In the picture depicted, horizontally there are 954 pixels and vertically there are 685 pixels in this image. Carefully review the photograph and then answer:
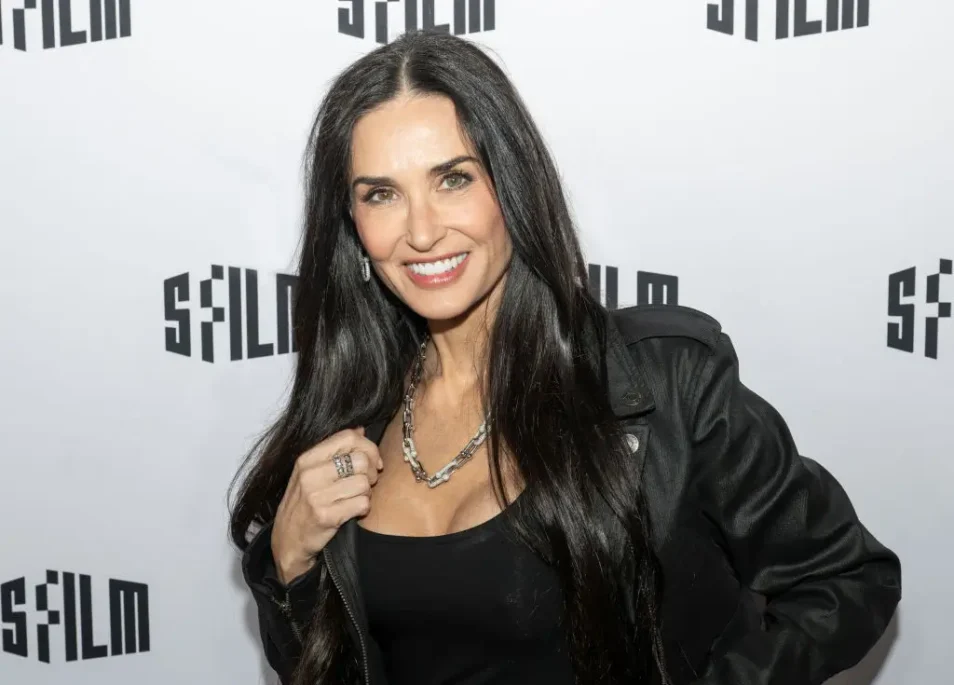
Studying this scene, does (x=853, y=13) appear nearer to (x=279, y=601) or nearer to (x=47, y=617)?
(x=279, y=601)

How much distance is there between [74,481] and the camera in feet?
6.92

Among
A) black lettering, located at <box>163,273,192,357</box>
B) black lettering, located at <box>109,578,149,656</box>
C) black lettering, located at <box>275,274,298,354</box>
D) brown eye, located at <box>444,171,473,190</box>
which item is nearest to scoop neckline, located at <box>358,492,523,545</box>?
brown eye, located at <box>444,171,473,190</box>

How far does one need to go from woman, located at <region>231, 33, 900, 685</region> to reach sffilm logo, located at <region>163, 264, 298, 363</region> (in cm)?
43

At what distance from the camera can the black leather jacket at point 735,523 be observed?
56.1 inches

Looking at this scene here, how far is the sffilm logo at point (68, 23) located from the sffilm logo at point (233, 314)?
463 millimetres

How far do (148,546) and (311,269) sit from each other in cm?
78

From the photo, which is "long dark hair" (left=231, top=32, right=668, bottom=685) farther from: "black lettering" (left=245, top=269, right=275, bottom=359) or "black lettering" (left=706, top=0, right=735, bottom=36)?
"black lettering" (left=706, top=0, right=735, bottom=36)

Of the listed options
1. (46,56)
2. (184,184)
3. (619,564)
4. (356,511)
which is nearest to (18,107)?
(46,56)

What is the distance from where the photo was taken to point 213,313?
2088 millimetres

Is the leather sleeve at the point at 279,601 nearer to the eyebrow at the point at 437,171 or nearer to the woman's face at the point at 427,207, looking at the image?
the woman's face at the point at 427,207

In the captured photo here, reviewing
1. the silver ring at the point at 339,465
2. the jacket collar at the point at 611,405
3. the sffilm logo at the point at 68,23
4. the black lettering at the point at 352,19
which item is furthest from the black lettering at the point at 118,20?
the jacket collar at the point at 611,405

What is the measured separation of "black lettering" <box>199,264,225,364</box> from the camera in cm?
207

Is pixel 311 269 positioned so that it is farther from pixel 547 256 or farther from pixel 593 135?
pixel 593 135

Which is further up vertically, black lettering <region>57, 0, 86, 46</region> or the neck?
black lettering <region>57, 0, 86, 46</region>
